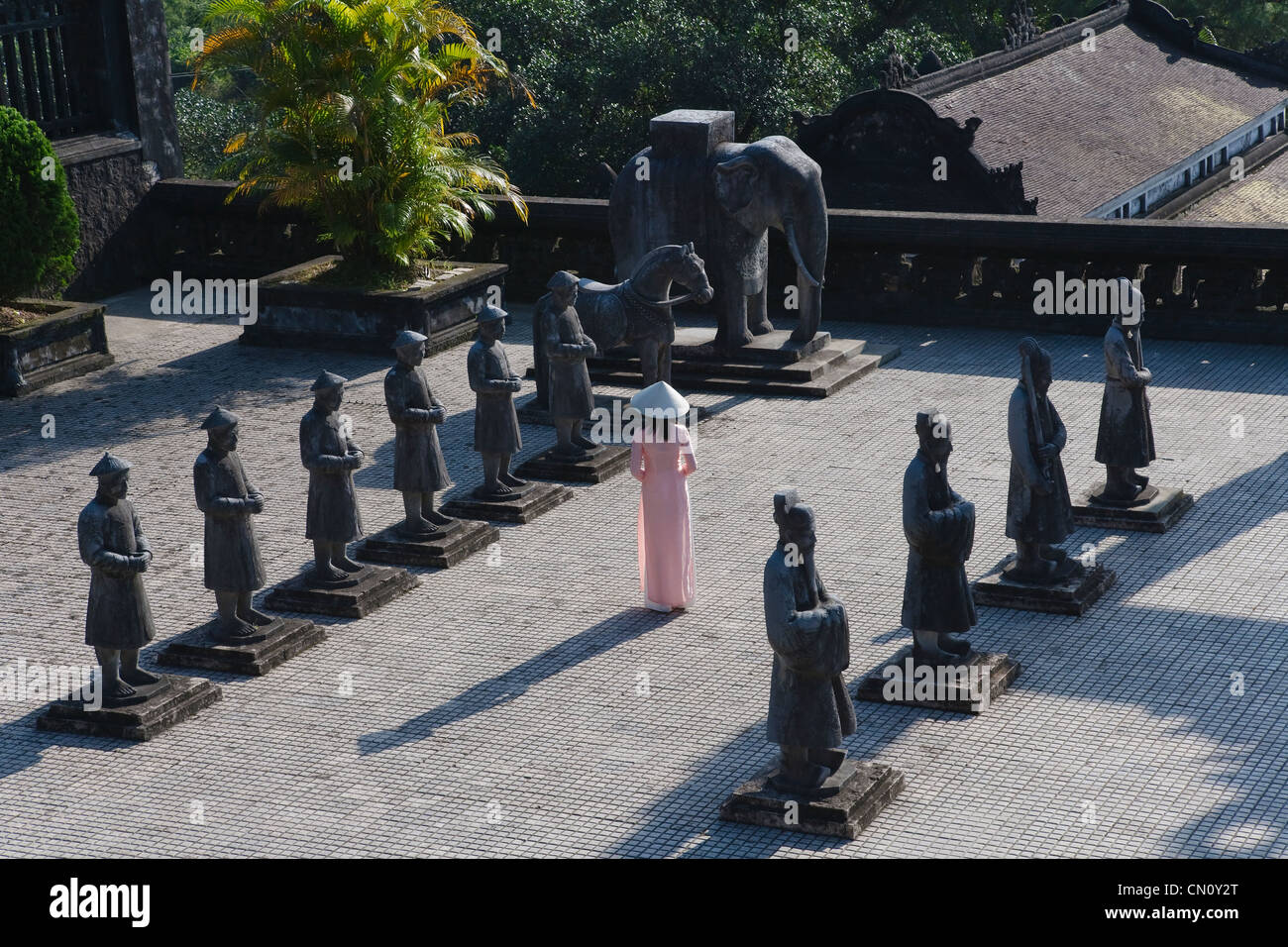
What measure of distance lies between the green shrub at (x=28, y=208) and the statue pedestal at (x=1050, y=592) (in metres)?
9.37

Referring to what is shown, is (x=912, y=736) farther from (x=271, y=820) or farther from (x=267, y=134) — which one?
(x=267, y=134)

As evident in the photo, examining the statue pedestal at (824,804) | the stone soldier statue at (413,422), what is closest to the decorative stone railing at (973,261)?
the stone soldier statue at (413,422)

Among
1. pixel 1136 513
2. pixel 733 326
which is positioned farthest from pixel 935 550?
pixel 733 326

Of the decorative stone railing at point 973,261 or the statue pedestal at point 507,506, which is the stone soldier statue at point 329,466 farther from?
the decorative stone railing at point 973,261

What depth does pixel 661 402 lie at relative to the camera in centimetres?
1138

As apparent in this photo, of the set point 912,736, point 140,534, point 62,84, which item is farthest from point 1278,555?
point 62,84

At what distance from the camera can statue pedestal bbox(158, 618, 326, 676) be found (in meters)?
10.6

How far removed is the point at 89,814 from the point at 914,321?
10590 mm

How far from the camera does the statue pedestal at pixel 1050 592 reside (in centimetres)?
1111

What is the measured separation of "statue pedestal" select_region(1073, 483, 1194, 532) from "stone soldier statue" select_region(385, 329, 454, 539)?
13.7 feet

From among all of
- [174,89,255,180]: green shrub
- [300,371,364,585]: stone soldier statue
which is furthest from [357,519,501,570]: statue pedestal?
[174,89,255,180]: green shrub

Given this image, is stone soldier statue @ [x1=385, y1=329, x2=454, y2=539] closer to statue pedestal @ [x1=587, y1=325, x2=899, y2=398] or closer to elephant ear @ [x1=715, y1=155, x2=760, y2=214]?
statue pedestal @ [x1=587, y1=325, x2=899, y2=398]

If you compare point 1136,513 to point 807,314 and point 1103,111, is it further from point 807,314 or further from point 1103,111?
point 1103,111

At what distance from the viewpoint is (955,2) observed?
34.5 m
